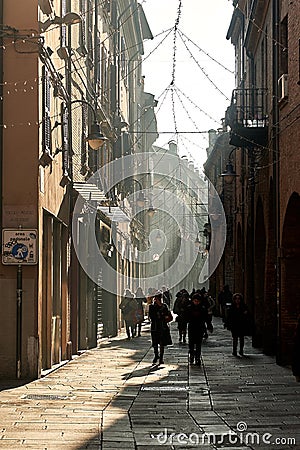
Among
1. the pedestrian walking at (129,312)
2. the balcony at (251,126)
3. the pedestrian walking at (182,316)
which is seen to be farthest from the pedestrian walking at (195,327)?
the pedestrian walking at (129,312)

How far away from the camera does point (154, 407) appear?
15.4 meters

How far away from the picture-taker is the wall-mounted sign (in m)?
18.7

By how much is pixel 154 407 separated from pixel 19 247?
16.3ft

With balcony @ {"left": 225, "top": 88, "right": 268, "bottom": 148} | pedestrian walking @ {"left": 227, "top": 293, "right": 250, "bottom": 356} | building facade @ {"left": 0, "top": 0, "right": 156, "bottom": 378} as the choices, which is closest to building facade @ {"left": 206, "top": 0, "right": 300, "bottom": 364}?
balcony @ {"left": 225, "top": 88, "right": 268, "bottom": 148}

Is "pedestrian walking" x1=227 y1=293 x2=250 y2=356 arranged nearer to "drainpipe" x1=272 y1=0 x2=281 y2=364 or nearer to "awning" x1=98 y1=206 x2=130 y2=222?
"drainpipe" x1=272 y1=0 x2=281 y2=364

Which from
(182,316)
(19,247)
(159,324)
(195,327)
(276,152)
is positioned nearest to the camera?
(19,247)

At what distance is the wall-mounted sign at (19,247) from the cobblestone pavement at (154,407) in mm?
2377

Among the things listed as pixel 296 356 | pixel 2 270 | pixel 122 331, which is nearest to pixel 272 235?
pixel 2 270

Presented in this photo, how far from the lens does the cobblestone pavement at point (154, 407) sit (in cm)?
1185

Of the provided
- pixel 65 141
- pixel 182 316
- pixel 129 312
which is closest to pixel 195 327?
pixel 65 141

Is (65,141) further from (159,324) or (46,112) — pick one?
(159,324)

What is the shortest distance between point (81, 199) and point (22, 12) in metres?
8.69

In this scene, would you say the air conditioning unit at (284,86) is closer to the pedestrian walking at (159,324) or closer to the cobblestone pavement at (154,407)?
the pedestrian walking at (159,324)

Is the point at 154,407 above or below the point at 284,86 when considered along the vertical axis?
below
